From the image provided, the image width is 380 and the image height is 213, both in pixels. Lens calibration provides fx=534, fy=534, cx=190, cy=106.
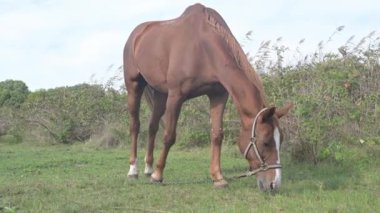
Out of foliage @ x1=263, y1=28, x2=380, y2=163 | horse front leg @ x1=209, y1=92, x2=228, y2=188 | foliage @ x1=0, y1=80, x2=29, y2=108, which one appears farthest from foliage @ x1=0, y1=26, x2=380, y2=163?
foliage @ x1=0, y1=80, x2=29, y2=108

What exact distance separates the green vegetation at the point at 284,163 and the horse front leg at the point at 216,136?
151mm

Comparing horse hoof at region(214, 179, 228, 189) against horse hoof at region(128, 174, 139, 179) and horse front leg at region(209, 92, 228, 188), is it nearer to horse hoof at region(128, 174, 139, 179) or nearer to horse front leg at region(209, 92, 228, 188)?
horse front leg at region(209, 92, 228, 188)

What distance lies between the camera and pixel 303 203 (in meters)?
4.74

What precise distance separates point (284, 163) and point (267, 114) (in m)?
2.99

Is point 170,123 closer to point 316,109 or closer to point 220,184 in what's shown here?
point 220,184

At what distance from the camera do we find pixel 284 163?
26.4 feet

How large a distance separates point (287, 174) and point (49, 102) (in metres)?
12.0

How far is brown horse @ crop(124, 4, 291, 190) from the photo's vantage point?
17.4 ft

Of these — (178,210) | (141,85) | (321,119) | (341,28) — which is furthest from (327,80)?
(178,210)

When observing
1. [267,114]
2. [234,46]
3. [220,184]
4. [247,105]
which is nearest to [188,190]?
[220,184]

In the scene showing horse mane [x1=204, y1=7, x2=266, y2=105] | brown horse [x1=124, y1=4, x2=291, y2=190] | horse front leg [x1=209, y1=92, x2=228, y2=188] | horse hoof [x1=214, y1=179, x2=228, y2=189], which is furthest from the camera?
horse front leg [x1=209, y1=92, x2=228, y2=188]

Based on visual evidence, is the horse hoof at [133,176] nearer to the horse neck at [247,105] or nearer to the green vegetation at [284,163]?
the green vegetation at [284,163]

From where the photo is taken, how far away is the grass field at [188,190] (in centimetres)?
473

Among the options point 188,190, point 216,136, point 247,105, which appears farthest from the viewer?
point 216,136
